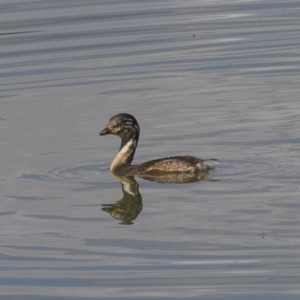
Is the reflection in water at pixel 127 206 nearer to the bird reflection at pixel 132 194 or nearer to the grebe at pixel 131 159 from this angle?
the bird reflection at pixel 132 194

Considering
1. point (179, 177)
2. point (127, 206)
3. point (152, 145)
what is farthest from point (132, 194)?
point (152, 145)

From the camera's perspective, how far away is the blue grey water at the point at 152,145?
903 centimetres

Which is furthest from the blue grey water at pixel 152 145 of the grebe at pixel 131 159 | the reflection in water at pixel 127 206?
the grebe at pixel 131 159

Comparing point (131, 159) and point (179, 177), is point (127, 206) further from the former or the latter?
point (131, 159)

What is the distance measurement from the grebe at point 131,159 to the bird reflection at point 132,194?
53 millimetres

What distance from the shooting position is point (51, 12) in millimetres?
22312

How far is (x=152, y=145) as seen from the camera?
13.6 metres

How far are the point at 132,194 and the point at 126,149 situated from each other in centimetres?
123

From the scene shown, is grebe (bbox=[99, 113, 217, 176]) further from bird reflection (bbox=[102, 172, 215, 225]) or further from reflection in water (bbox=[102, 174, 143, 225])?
reflection in water (bbox=[102, 174, 143, 225])

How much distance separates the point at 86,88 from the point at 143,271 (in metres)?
7.73

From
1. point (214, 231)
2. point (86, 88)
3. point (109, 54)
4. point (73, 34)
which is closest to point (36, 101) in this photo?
point (86, 88)

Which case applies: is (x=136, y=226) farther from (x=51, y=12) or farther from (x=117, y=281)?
(x=51, y=12)

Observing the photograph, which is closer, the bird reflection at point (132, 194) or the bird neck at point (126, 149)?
the bird reflection at point (132, 194)

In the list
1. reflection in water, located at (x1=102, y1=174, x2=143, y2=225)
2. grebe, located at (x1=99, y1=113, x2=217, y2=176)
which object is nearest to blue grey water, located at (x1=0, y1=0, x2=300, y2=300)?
reflection in water, located at (x1=102, y1=174, x2=143, y2=225)
